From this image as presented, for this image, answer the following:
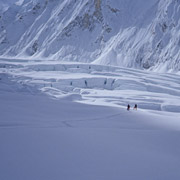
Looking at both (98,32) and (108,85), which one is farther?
(98,32)

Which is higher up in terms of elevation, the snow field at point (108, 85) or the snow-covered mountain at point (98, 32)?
the snow-covered mountain at point (98, 32)

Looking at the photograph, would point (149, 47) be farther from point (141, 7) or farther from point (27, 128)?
point (27, 128)

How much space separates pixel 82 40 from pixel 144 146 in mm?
51627

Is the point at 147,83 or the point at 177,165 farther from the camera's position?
the point at 147,83

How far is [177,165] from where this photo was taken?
3186 mm

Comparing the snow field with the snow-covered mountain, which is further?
the snow-covered mountain

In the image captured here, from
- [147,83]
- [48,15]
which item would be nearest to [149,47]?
[147,83]

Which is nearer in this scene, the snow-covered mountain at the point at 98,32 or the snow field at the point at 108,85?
the snow field at the point at 108,85

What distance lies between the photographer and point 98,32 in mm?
53781

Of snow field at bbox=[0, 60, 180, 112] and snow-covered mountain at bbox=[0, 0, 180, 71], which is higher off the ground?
snow-covered mountain at bbox=[0, 0, 180, 71]

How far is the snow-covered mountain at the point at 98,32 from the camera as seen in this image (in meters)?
42.5

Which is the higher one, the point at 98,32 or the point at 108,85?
the point at 98,32

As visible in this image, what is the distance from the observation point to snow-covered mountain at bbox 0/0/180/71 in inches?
1672

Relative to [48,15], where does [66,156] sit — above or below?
below
